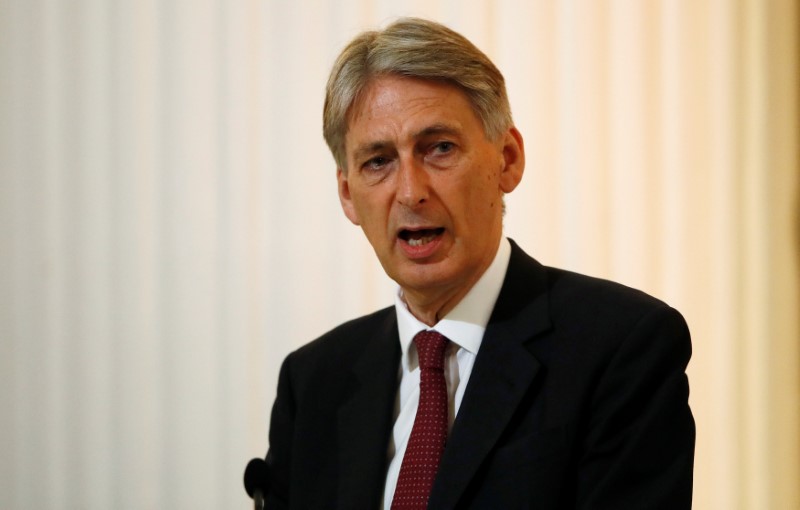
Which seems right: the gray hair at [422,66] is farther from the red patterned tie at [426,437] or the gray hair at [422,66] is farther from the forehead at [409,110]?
the red patterned tie at [426,437]

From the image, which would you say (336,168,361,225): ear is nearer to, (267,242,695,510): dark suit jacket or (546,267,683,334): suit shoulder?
(267,242,695,510): dark suit jacket

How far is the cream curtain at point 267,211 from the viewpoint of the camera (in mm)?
2762

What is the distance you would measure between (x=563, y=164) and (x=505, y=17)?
1.52ft

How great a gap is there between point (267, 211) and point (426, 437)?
1.35 meters

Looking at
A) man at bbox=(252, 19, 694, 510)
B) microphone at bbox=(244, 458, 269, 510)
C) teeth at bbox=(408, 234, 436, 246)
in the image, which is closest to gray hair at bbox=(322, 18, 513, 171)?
man at bbox=(252, 19, 694, 510)

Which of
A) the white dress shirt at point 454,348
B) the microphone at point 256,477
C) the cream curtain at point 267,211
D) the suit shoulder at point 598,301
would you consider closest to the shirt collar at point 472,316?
the white dress shirt at point 454,348

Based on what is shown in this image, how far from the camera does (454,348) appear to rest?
1.80m

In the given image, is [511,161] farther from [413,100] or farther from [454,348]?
[454,348]

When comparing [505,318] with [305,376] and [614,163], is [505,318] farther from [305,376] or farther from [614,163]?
[614,163]

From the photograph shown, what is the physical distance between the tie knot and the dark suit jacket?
0.28 feet

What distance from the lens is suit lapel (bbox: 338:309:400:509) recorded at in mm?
1754

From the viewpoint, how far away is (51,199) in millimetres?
3012

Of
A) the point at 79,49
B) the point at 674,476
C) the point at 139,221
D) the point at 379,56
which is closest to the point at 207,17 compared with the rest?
the point at 79,49

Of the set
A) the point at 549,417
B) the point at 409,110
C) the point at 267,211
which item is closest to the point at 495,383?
the point at 549,417
